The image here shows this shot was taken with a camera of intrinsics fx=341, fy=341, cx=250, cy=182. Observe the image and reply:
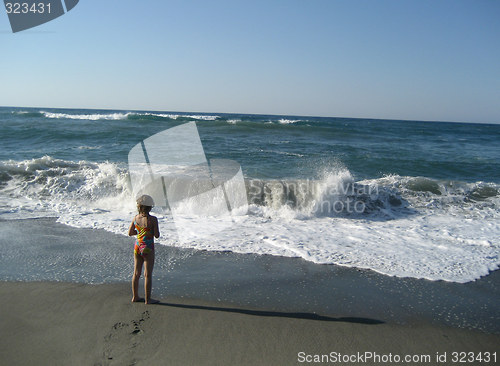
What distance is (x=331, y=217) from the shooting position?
7570mm

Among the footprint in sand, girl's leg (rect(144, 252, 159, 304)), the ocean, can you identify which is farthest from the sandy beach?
the ocean

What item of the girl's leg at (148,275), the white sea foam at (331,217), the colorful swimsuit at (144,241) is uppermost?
the colorful swimsuit at (144,241)

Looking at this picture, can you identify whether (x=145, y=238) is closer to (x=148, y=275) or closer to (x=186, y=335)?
(x=148, y=275)

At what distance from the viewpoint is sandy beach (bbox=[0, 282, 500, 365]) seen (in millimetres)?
2744

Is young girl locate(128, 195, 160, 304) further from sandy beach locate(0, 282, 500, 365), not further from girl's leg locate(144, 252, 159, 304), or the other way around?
sandy beach locate(0, 282, 500, 365)

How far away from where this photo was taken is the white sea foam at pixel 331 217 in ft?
17.0

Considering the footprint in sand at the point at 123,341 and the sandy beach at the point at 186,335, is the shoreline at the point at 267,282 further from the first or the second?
the footprint in sand at the point at 123,341

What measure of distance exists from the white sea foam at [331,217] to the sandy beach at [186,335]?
155cm

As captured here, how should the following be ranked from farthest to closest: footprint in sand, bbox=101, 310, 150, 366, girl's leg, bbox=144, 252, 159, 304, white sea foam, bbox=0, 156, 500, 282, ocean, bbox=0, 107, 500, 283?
ocean, bbox=0, 107, 500, 283
white sea foam, bbox=0, 156, 500, 282
girl's leg, bbox=144, 252, 159, 304
footprint in sand, bbox=101, 310, 150, 366

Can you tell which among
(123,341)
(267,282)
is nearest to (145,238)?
(123,341)

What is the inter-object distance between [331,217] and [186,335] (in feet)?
16.9

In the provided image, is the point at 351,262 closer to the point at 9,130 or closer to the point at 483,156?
the point at 483,156

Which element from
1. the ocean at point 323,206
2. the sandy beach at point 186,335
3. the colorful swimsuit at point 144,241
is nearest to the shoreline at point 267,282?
the sandy beach at point 186,335

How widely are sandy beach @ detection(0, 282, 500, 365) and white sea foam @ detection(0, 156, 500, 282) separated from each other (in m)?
1.55
